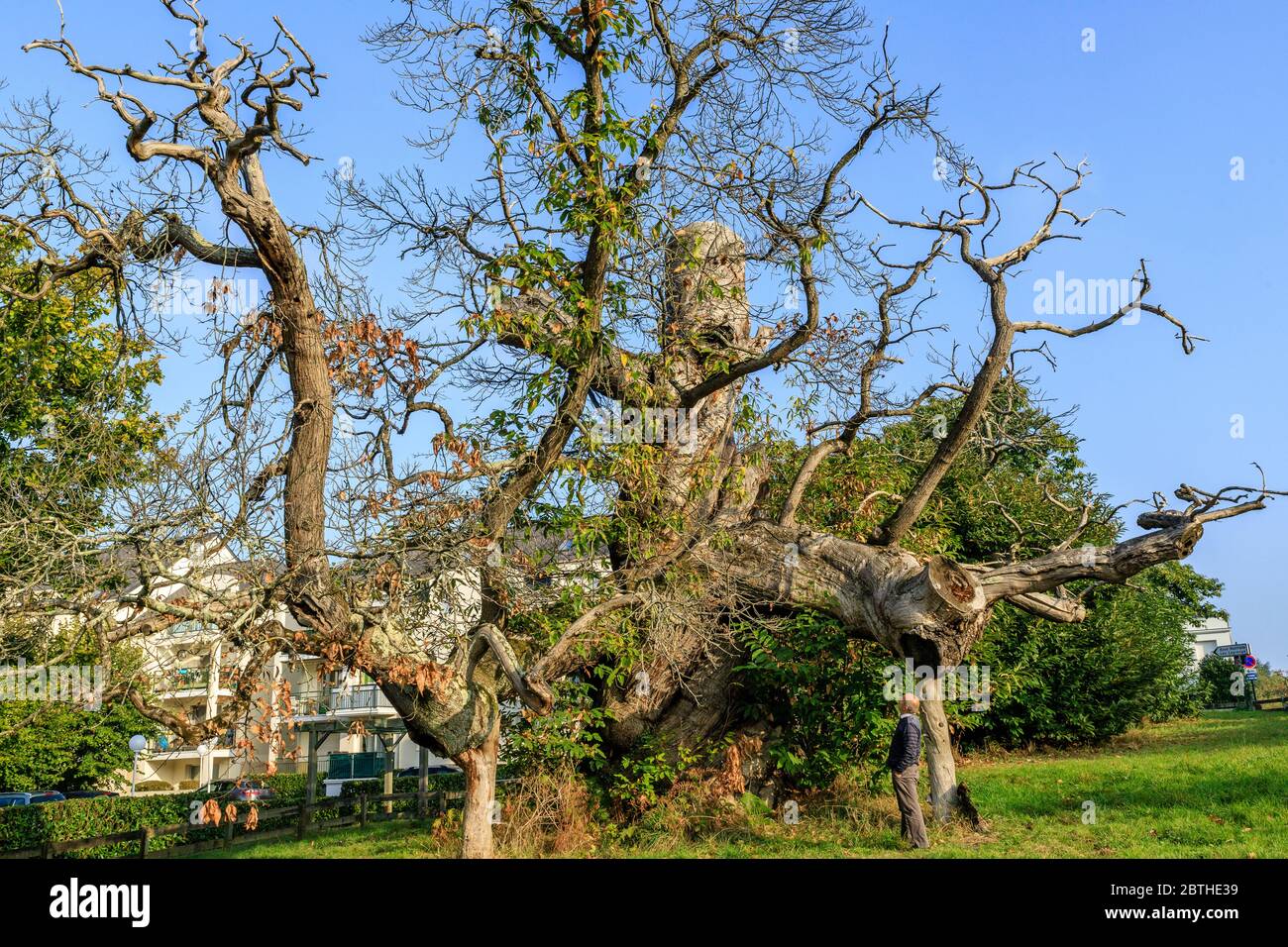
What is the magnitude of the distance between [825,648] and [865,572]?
1.25m

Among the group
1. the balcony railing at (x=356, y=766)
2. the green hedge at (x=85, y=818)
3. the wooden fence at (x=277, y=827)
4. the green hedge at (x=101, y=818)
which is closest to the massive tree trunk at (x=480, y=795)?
the wooden fence at (x=277, y=827)

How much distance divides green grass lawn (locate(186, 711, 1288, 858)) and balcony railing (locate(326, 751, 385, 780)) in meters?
25.5

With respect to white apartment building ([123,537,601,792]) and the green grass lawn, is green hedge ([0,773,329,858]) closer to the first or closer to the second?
the green grass lawn

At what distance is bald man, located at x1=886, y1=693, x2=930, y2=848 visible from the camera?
9.70 m

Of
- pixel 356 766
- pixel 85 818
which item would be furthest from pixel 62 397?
pixel 356 766

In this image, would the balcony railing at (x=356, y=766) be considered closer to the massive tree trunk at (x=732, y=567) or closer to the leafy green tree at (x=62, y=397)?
the leafy green tree at (x=62, y=397)

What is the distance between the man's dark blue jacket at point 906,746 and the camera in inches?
390

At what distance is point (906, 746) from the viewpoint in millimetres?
10000

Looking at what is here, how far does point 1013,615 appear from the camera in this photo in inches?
714

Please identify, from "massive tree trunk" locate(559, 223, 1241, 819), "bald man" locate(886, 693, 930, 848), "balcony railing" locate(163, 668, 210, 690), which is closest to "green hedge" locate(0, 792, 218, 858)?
"massive tree trunk" locate(559, 223, 1241, 819)

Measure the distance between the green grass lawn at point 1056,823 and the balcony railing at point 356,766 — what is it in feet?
83.5

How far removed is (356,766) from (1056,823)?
35.1 metres
